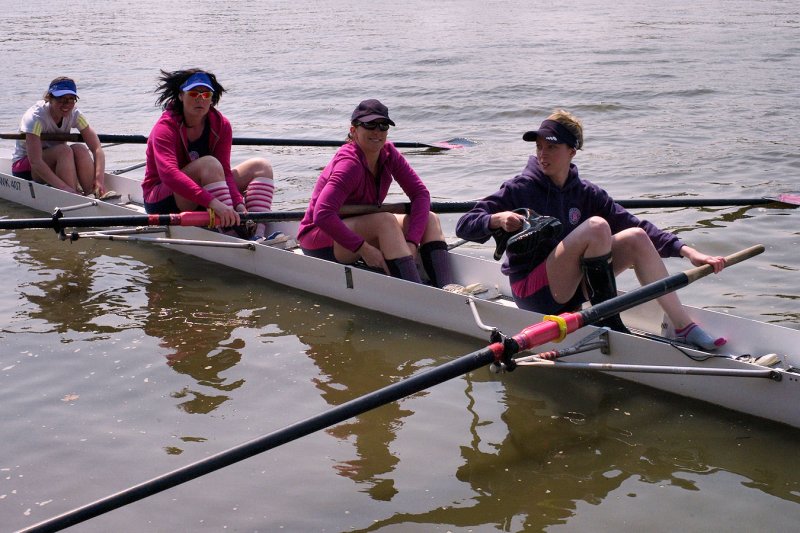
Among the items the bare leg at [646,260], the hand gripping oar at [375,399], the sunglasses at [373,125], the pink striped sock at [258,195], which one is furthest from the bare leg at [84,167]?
the hand gripping oar at [375,399]

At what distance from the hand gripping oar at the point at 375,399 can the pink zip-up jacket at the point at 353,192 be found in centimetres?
252

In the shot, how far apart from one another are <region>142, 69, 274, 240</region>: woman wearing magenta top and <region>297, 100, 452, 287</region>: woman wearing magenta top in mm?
1115

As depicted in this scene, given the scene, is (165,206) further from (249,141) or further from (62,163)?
(249,141)

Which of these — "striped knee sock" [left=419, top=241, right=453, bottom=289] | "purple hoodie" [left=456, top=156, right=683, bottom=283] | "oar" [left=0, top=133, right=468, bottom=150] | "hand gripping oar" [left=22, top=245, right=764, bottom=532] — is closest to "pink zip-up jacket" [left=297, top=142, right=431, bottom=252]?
"striped knee sock" [left=419, top=241, right=453, bottom=289]

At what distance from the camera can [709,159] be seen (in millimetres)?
12672

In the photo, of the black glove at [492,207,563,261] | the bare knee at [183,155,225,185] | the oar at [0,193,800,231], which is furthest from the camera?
the bare knee at [183,155,225,185]

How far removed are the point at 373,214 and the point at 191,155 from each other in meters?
2.12

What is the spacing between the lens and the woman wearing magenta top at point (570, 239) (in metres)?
5.91

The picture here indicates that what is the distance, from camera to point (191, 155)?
8.60m

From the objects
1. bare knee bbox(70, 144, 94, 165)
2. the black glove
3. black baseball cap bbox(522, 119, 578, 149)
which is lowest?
the black glove

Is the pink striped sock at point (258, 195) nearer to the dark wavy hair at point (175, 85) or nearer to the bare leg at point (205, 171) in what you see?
the bare leg at point (205, 171)

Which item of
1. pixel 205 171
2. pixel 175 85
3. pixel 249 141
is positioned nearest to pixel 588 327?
pixel 205 171

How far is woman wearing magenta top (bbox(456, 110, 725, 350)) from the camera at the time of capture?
19.4 feet

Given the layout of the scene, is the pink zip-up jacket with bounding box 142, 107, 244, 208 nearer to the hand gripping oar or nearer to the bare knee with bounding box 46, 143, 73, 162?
the bare knee with bounding box 46, 143, 73, 162
